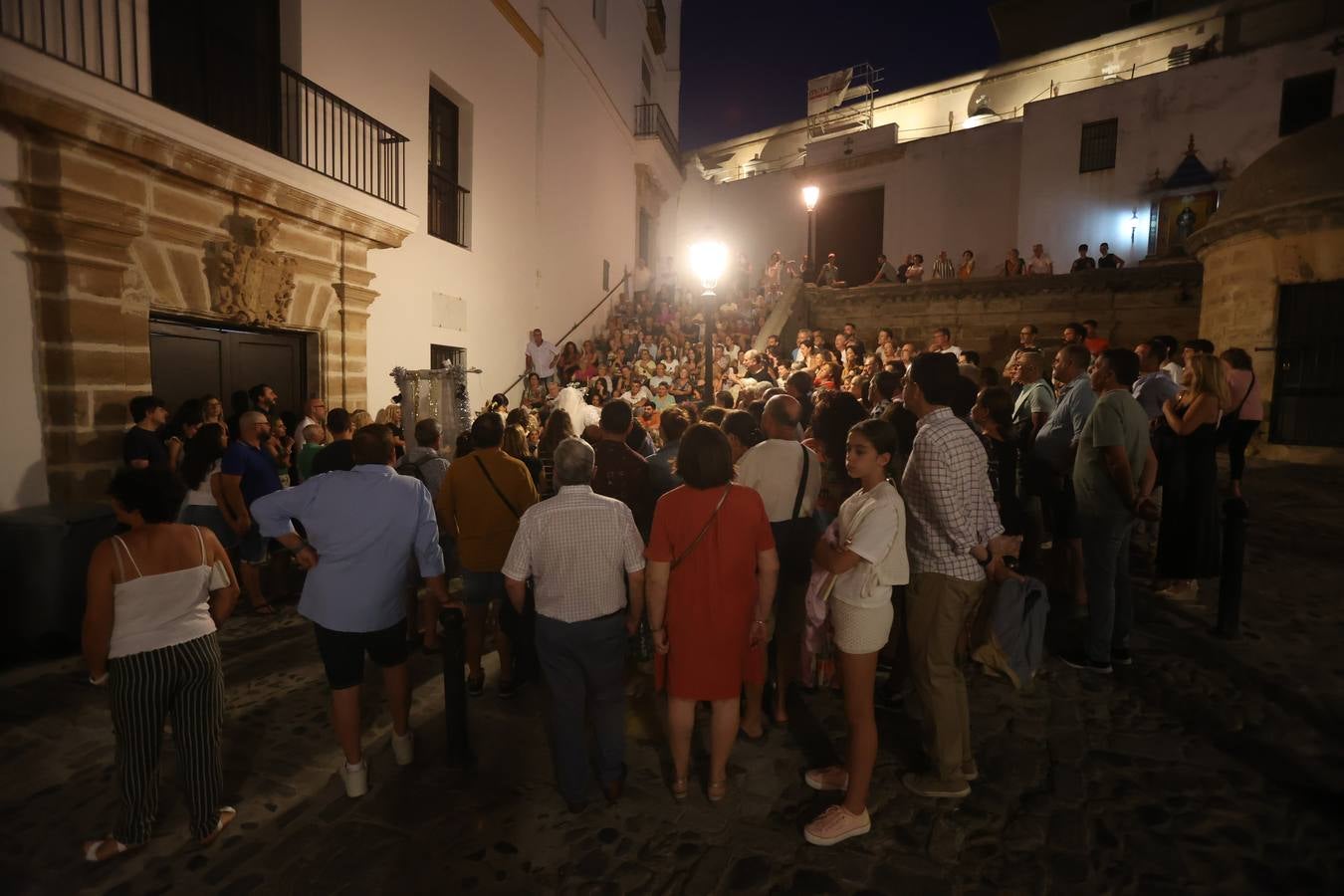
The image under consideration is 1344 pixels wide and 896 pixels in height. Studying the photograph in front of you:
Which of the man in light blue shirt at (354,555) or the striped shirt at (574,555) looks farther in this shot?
the man in light blue shirt at (354,555)

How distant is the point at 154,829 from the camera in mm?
3084

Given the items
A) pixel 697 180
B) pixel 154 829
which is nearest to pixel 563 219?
pixel 697 180

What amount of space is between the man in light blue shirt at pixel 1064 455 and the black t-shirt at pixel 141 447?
23.6 ft

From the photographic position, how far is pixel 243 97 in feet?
26.3

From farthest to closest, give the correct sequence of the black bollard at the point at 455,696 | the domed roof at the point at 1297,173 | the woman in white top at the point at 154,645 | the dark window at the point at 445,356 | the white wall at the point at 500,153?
the dark window at the point at 445,356
the white wall at the point at 500,153
the domed roof at the point at 1297,173
the black bollard at the point at 455,696
the woman in white top at the point at 154,645

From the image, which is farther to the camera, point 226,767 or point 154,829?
point 226,767

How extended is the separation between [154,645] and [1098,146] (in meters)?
23.6

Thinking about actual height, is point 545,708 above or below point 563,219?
below

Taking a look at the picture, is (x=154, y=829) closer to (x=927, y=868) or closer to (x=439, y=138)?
(x=927, y=868)

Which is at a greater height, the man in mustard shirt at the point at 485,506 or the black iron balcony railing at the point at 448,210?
the black iron balcony railing at the point at 448,210

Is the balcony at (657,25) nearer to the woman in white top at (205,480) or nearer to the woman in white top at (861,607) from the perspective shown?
the woman in white top at (205,480)

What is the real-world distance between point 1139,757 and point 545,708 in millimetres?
3380

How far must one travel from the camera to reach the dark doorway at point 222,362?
690 cm

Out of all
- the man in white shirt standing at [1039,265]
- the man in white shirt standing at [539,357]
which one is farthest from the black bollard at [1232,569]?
the man in white shirt standing at [1039,265]
